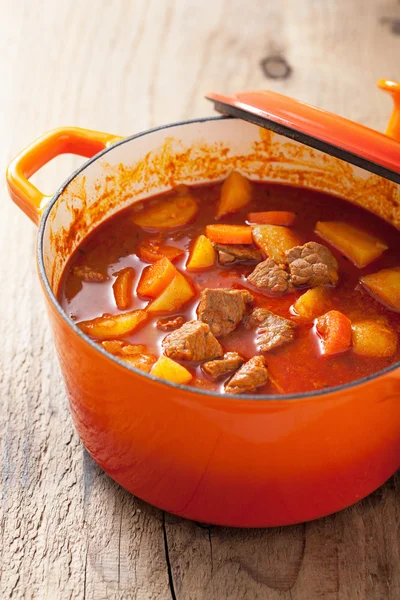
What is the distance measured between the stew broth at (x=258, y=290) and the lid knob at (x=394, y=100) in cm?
34

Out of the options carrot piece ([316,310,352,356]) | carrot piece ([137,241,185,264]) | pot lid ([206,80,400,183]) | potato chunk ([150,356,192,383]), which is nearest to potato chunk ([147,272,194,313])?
carrot piece ([137,241,185,264])

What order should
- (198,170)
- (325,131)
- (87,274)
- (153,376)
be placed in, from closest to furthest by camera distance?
(153,376) → (325,131) → (87,274) → (198,170)

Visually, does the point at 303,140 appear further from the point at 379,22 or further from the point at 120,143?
the point at 379,22

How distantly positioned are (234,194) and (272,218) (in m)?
0.17

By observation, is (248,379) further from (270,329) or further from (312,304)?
(312,304)

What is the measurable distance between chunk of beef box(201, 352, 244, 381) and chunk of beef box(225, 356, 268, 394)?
2 cm

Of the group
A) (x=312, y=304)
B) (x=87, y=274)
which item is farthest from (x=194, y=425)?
(x=87, y=274)

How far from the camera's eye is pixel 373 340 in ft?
7.30

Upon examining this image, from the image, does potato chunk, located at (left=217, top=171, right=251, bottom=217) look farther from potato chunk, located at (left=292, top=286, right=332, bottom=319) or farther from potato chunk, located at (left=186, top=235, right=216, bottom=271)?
potato chunk, located at (left=292, top=286, right=332, bottom=319)

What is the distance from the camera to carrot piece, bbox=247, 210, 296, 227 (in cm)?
268

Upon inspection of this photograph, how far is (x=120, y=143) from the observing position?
2.48 meters

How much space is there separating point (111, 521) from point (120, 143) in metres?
1.07

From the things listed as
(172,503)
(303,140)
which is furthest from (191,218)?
(172,503)

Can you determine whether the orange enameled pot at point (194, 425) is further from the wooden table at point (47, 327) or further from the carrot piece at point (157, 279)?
the carrot piece at point (157, 279)
